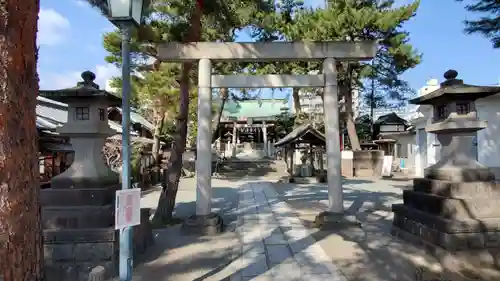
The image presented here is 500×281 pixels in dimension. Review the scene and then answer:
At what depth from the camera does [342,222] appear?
7.48 m

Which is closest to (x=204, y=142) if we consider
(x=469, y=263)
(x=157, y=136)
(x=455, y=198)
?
(x=455, y=198)

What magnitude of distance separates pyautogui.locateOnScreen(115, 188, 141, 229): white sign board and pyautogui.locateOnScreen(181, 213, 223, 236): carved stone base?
3730mm

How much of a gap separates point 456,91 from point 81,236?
6.42 meters

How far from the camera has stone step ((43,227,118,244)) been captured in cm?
498

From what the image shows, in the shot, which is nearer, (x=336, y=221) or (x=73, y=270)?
(x=73, y=270)

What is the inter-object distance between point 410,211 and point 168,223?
5.28 metres

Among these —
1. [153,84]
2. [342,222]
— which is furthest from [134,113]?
[342,222]

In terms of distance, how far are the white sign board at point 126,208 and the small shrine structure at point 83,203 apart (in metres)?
1.56

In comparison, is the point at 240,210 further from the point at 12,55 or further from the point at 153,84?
the point at 12,55

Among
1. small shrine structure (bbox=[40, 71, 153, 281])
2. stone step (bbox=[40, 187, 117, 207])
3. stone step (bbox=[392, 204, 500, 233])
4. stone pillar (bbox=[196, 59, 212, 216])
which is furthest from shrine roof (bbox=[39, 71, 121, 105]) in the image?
stone step (bbox=[392, 204, 500, 233])

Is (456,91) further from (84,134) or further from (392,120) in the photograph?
(392,120)

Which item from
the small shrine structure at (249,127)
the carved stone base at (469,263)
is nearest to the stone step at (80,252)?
the carved stone base at (469,263)

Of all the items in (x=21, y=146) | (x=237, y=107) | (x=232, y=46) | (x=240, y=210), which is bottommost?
(x=240, y=210)

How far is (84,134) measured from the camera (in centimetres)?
570
